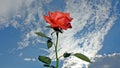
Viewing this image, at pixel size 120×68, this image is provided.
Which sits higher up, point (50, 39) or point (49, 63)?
point (50, 39)

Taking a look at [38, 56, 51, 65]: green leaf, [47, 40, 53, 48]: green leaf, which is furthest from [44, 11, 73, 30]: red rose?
[38, 56, 51, 65]: green leaf

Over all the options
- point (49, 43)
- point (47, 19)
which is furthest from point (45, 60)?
point (47, 19)

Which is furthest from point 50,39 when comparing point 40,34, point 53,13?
point 53,13

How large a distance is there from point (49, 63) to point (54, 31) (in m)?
0.73

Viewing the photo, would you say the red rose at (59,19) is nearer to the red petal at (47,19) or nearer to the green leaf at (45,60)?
the red petal at (47,19)

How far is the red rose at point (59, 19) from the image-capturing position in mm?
6215

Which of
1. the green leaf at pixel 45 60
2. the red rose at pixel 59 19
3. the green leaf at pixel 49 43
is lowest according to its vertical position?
the green leaf at pixel 45 60

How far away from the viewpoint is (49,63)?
616cm

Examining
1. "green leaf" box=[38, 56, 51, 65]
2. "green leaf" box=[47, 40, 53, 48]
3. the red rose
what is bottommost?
"green leaf" box=[38, 56, 51, 65]

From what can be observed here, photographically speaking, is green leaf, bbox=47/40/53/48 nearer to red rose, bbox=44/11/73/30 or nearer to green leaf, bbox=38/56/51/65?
green leaf, bbox=38/56/51/65

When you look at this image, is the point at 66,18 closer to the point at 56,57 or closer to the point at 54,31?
the point at 54,31

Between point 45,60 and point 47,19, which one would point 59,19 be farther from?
point 45,60

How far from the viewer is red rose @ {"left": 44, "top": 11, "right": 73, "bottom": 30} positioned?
621cm

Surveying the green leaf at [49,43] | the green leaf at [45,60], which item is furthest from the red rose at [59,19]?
the green leaf at [45,60]
